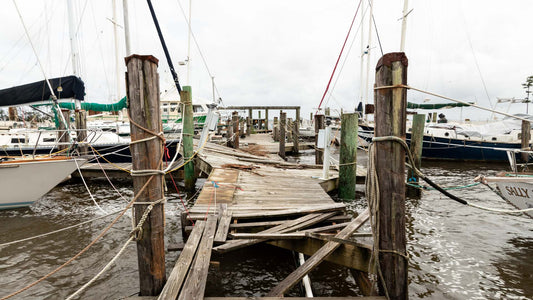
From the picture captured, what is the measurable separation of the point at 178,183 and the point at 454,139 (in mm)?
18363

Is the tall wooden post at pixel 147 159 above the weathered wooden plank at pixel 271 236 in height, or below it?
above

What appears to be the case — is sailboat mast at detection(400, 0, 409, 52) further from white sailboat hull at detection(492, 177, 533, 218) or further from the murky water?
white sailboat hull at detection(492, 177, 533, 218)

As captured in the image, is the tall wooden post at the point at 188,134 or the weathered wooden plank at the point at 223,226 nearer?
the weathered wooden plank at the point at 223,226

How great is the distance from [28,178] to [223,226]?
7.42m

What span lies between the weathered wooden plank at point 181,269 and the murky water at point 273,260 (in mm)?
379

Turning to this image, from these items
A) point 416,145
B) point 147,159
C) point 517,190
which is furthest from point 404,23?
point 147,159

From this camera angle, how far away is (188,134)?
9234mm

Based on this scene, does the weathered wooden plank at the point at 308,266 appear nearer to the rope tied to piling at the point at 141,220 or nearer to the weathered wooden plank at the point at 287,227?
the weathered wooden plank at the point at 287,227

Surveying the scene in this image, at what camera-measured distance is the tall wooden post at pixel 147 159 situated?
2.92 m

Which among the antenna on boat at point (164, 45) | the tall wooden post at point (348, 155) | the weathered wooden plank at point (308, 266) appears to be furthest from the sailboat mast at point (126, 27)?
the weathered wooden plank at point (308, 266)

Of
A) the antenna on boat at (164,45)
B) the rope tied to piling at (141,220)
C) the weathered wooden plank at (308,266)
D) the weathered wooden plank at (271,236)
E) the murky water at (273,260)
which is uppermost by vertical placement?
the antenna on boat at (164,45)

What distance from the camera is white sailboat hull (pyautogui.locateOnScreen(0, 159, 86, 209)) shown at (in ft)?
25.7

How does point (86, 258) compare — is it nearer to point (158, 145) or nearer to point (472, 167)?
point (158, 145)

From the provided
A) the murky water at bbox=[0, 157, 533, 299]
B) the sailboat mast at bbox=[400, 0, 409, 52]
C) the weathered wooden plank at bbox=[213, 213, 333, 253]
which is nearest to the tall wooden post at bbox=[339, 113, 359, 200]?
the murky water at bbox=[0, 157, 533, 299]
